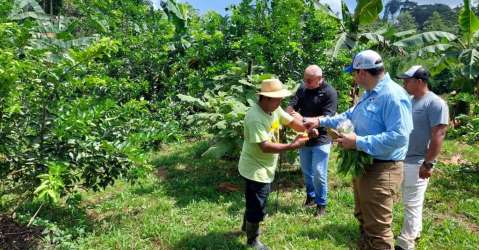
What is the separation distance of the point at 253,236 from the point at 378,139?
1.88m

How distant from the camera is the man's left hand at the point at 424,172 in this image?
178 inches

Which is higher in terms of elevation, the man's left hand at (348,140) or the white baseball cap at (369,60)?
the white baseball cap at (369,60)

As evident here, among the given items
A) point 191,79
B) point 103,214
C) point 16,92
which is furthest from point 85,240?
point 191,79

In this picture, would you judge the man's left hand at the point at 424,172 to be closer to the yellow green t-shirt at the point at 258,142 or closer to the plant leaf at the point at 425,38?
the yellow green t-shirt at the point at 258,142

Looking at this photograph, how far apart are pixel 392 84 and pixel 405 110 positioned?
0.82ft

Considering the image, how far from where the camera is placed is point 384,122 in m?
3.68

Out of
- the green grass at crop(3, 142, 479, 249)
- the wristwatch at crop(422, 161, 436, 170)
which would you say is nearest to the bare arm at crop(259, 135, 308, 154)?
the green grass at crop(3, 142, 479, 249)

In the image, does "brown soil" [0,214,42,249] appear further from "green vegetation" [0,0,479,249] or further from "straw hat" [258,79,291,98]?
"straw hat" [258,79,291,98]

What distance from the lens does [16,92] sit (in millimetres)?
4359

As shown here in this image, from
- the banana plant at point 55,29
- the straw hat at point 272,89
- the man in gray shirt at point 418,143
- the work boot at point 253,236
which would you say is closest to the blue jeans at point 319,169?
the man in gray shirt at point 418,143

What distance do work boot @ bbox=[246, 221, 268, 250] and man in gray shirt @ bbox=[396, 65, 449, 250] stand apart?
4.81 feet

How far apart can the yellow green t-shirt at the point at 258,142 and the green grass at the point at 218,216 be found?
3.01ft

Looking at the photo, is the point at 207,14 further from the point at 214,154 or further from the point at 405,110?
the point at 405,110

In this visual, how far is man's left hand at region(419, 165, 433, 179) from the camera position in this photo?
4.52m
